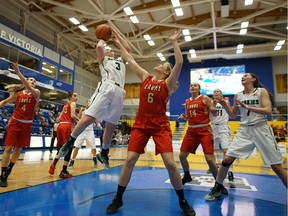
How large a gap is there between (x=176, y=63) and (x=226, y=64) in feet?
71.1

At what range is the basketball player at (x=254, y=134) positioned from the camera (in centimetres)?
280

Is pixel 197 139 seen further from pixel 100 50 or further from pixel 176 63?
pixel 100 50

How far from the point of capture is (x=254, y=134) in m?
2.99

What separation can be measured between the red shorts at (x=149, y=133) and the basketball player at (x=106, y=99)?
711 mm

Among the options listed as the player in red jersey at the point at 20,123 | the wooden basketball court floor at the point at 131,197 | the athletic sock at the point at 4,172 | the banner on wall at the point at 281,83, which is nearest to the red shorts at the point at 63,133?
the wooden basketball court floor at the point at 131,197

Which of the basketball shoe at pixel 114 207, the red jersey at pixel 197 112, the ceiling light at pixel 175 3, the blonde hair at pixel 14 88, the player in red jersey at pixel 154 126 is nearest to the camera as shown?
the basketball shoe at pixel 114 207

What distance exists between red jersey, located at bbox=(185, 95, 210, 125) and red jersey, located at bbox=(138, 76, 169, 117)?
1.23 meters

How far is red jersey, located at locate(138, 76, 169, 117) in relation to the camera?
2820 mm

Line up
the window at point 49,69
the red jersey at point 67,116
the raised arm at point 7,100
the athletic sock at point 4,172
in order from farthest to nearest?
the window at point 49,69 < the red jersey at point 67,116 < the raised arm at point 7,100 < the athletic sock at point 4,172

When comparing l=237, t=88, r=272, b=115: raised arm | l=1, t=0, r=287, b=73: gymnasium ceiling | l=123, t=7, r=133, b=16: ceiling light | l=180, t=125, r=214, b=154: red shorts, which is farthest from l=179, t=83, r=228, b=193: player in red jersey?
l=123, t=7, r=133, b=16: ceiling light

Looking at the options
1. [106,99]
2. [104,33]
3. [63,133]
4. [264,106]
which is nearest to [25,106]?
[63,133]

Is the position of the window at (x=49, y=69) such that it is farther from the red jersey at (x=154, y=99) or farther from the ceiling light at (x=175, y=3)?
the red jersey at (x=154, y=99)

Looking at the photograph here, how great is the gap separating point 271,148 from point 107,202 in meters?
2.16

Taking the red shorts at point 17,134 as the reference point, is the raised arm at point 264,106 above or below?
above
